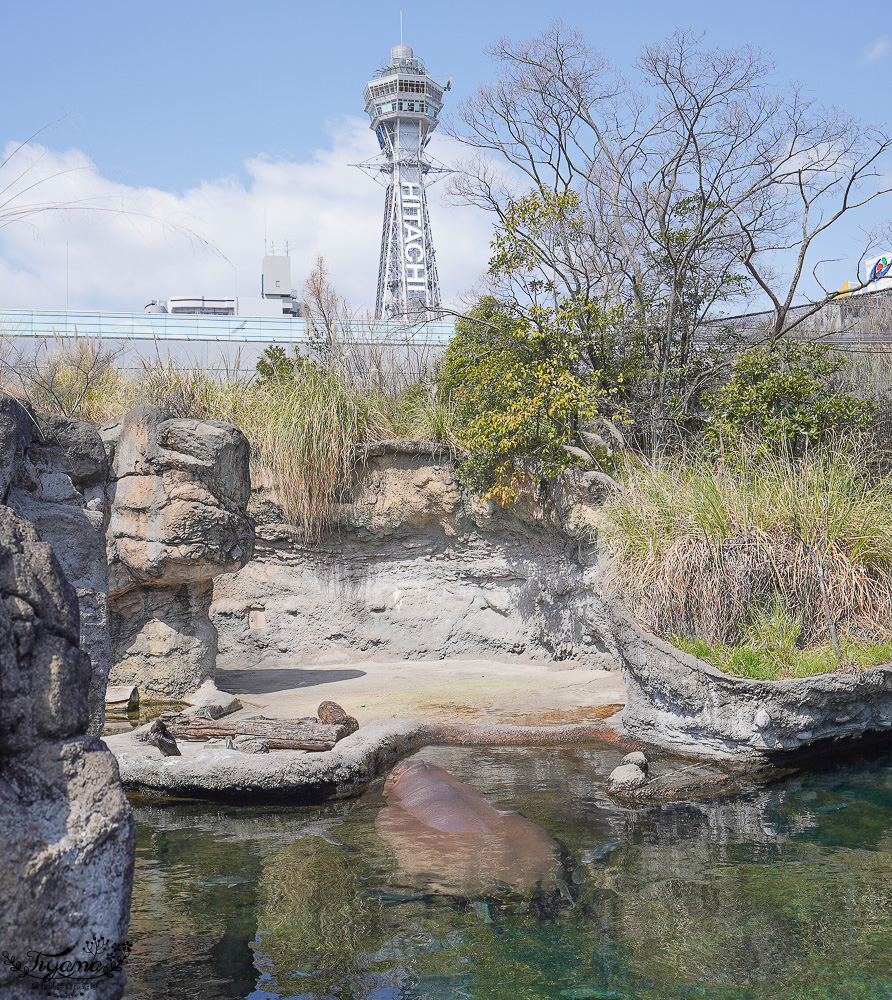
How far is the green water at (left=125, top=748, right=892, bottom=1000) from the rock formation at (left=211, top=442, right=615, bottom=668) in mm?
4790

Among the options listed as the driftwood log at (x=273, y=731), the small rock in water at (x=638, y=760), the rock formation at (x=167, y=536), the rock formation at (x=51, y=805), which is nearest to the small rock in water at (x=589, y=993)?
the rock formation at (x=51, y=805)

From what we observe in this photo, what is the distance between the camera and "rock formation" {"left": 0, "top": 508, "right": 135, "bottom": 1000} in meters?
2.10

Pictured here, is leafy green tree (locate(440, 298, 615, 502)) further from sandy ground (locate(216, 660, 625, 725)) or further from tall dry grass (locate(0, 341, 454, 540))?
sandy ground (locate(216, 660, 625, 725))

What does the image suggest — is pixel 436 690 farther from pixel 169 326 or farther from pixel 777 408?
pixel 169 326

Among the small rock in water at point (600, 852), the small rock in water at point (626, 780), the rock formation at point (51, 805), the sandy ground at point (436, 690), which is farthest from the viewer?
the sandy ground at point (436, 690)

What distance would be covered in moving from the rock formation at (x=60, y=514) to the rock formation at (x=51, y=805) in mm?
1113

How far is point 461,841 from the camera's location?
445 centimetres

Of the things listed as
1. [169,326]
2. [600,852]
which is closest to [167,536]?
[600,852]

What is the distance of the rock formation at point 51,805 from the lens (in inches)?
82.6

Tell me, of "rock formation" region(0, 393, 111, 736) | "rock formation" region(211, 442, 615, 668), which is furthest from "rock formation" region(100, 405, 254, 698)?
"rock formation" region(0, 393, 111, 736)

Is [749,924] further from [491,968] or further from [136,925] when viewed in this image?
[136,925]

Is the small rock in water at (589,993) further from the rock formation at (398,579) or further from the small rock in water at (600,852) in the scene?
the rock formation at (398,579)

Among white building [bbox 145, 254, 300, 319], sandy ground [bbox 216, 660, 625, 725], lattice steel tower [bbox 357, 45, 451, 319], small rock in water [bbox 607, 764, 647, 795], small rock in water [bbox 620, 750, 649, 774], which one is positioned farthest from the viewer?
lattice steel tower [bbox 357, 45, 451, 319]

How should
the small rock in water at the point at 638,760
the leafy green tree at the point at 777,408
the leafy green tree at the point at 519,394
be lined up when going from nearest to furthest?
1. the small rock in water at the point at 638,760
2. the leafy green tree at the point at 777,408
3. the leafy green tree at the point at 519,394
